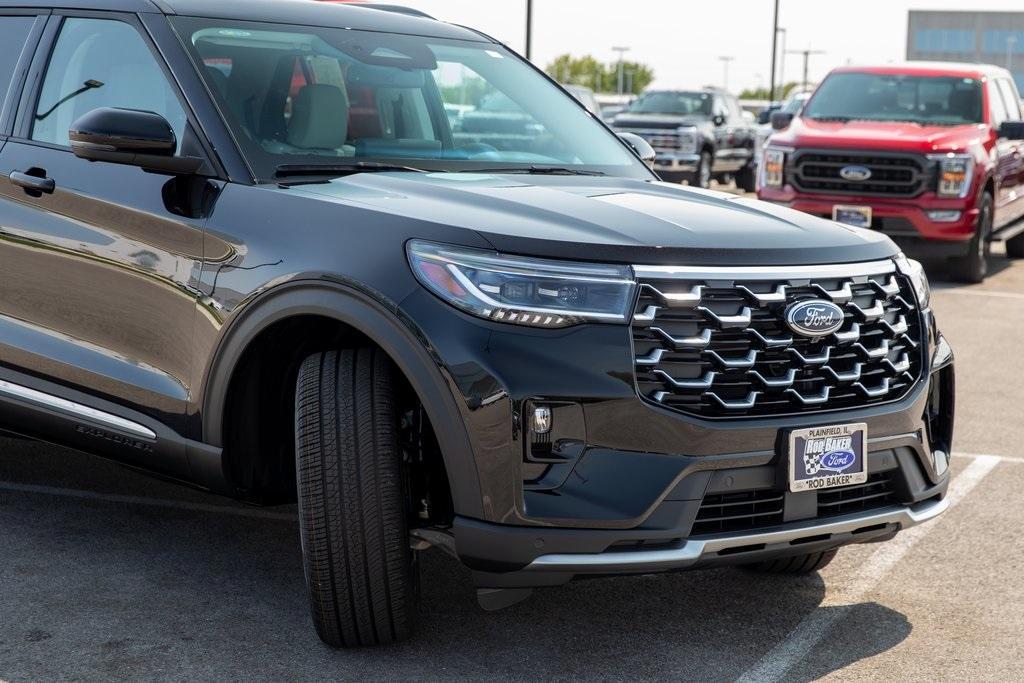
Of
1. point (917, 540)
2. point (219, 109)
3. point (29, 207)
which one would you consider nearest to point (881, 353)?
point (917, 540)

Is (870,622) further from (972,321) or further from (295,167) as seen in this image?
(972,321)

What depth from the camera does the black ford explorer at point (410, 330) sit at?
3453 mm

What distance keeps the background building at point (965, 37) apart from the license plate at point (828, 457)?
115 m

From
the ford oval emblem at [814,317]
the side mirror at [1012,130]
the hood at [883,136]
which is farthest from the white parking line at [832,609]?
the side mirror at [1012,130]

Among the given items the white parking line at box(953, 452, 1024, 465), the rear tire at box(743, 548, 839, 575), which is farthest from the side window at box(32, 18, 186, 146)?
the white parking line at box(953, 452, 1024, 465)

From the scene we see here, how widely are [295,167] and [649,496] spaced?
4.98ft

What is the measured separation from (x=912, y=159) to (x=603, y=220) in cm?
966

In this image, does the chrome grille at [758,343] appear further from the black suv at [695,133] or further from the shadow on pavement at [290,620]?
the black suv at [695,133]

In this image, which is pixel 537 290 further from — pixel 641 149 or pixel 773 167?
pixel 773 167

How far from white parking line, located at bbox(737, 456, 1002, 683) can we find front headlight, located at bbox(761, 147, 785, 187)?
796cm

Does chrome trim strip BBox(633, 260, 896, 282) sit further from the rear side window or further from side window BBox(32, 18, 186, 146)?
the rear side window

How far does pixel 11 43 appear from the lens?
5.06 metres

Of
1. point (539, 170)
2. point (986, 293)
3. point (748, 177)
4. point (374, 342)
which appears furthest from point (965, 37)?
point (374, 342)

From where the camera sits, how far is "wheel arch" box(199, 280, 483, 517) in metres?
3.46
